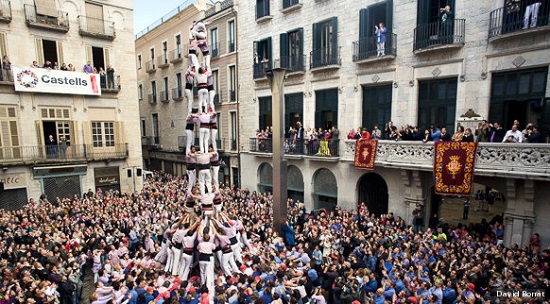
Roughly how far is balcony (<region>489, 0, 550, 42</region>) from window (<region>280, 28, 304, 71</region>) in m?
10.4

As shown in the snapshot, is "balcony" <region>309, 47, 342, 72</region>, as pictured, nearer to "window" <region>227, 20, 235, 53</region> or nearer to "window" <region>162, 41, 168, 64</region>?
"window" <region>227, 20, 235, 53</region>

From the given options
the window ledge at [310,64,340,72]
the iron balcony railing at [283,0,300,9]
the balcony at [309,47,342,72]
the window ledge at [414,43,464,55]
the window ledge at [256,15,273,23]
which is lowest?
the window ledge at [310,64,340,72]

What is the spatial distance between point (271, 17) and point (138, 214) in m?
15.4

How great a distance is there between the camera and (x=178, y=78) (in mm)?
32062

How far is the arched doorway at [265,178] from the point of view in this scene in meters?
23.9

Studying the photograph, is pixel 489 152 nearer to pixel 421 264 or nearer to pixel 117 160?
pixel 421 264

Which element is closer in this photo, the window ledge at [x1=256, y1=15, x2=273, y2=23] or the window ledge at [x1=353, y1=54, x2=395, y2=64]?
the window ledge at [x1=353, y1=54, x2=395, y2=64]

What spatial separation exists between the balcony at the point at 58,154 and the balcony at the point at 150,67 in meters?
14.5

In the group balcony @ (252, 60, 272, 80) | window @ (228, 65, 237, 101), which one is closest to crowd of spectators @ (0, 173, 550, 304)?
balcony @ (252, 60, 272, 80)

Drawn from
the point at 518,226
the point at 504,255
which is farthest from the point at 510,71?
the point at 504,255

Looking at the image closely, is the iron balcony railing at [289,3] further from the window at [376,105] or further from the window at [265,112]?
the window at [376,105]

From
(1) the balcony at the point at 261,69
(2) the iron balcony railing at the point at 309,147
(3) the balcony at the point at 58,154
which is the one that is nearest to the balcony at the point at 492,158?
(2) the iron balcony railing at the point at 309,147

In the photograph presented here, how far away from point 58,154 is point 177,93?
1335 centimetres

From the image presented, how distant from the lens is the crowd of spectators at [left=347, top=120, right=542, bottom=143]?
1213cm
